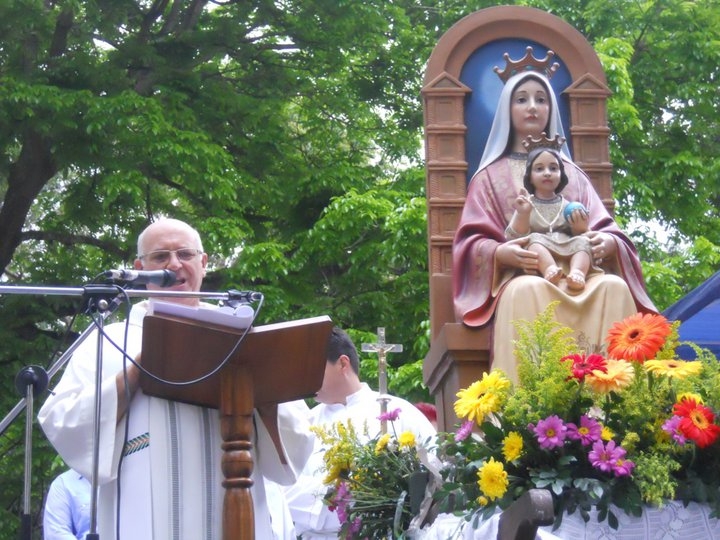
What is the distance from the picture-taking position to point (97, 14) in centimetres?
1242

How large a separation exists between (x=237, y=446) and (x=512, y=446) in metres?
1.00

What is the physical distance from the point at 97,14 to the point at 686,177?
6.35m

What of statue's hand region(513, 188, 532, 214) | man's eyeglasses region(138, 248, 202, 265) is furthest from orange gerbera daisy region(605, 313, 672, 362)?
statue's hand region(513, 188, 532, 214)

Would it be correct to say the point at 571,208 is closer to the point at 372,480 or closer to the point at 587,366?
the point at 372,480

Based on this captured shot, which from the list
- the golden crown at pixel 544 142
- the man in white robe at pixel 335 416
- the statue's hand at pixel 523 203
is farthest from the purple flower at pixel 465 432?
the golden crown at pixel 544 142

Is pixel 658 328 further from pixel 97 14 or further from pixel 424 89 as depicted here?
pixel 97 14

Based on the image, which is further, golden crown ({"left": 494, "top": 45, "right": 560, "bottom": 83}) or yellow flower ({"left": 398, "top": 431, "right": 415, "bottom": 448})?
golden crown ({"left": 494, "top": 45, "right": 560, "bottom": 83})

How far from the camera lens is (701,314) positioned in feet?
26.9

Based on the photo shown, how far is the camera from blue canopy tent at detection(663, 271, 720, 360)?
7.93 meters

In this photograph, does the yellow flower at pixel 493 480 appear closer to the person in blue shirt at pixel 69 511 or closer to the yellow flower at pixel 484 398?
the yellow flower at pixel 484 398

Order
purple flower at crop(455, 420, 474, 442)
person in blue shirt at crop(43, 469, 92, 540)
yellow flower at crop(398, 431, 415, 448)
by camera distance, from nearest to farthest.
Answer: purple flower at crop(455, 420, 474, 442) < yellow flower at crop(398, 431, 415, 448) < person in blue shirt at crop(43, 469, 92, 540)

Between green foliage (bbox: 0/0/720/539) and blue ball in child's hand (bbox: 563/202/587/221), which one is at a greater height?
green foliage (bbox: 0/0/720/539)

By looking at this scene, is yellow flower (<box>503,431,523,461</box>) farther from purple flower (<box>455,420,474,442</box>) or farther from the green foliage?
the green foliage

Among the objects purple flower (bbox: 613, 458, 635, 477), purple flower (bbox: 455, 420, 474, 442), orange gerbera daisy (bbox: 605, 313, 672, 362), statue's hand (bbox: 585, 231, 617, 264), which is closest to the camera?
purple flower (bbox: 613, 458, 635, 477)
